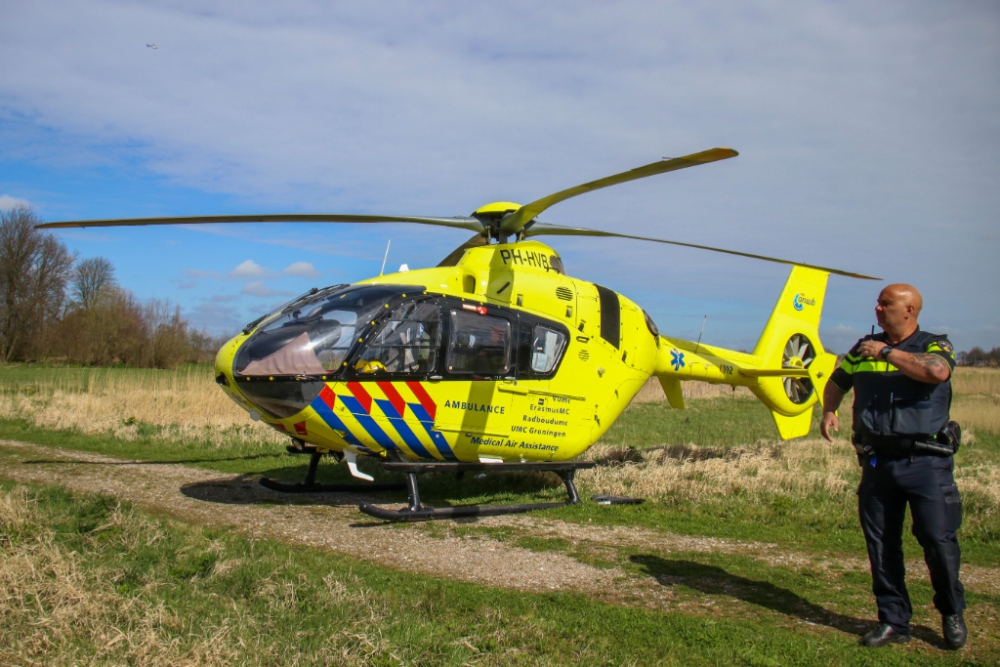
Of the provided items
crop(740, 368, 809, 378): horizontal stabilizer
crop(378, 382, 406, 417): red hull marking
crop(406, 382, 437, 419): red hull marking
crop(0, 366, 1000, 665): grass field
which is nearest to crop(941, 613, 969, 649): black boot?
crop(0, 366, 1000, 665): grass field

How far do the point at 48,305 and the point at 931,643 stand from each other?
52343 millimetres

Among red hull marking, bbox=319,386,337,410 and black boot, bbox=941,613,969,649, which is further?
red hull marking, bbox=319,386,337,410

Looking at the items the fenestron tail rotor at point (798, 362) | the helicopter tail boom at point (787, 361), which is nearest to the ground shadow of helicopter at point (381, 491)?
the helicopter tail boom at point (787, 361)

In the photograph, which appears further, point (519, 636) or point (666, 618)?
point (666, 618)

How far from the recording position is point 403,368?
8109 mm

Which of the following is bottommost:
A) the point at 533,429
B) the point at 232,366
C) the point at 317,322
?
the point at 533,429

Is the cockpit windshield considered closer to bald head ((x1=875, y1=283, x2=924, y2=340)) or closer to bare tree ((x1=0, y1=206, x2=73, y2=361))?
bald head ((x1=875, y1=283, x2=924, y2=340))

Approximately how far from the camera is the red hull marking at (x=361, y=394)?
7.81 m

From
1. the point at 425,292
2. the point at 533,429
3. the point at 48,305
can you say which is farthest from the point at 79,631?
the point at 48,305

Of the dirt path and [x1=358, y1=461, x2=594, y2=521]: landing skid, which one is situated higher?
[x1=358, y1=461, x2=594, y2=521]: landing skid

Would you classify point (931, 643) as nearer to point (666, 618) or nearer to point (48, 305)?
point (666, 618)

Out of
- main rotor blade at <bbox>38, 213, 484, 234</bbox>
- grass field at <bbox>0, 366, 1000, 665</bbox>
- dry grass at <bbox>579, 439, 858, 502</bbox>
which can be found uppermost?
main rotor blade at <bbox>38, 213, 484, 234</bbox>

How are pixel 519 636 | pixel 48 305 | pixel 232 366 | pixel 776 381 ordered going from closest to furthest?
pixel 519 636, pixel 232 366, pixel 776 381, pixel 48 305

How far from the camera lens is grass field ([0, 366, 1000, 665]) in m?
4.21
